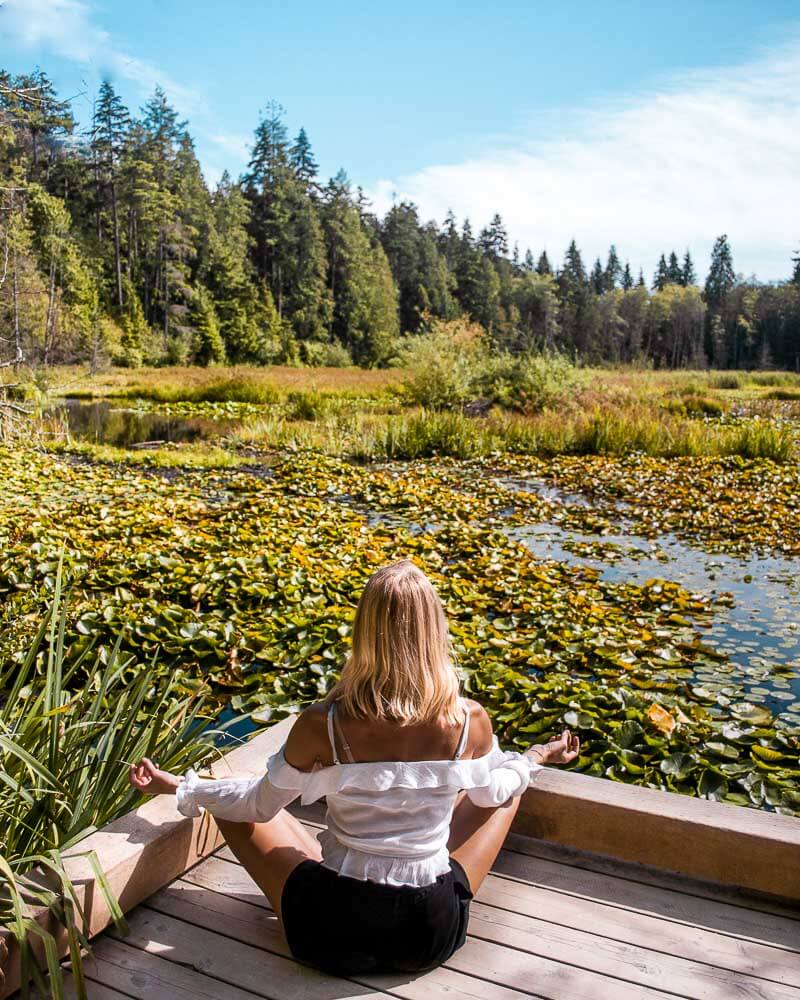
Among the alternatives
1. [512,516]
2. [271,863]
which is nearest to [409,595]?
[271,863]

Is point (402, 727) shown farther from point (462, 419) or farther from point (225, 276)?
point (225, 276)

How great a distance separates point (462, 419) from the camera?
44.4 feet

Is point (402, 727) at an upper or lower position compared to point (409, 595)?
lower

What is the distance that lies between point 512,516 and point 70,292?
1550 inches

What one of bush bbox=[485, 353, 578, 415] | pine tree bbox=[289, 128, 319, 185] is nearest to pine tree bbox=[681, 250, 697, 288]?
pine tree bbox=[289, 128, 319, 185]

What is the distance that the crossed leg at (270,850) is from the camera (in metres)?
1.82

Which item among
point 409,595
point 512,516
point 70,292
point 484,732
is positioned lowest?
point 512,516

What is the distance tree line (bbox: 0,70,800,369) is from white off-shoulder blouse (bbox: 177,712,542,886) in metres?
34.5

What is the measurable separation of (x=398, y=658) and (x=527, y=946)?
0.73 meters

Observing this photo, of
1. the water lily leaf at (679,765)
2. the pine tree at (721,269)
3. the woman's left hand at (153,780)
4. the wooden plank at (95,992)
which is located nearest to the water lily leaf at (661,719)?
the water lily leaf at (679,765)

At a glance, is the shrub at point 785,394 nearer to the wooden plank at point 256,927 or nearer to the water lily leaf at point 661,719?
the water lily leaf at point 661,719

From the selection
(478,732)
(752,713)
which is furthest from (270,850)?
(752,713)

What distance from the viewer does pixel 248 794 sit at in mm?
1847

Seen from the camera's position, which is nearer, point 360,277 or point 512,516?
point 512,516
